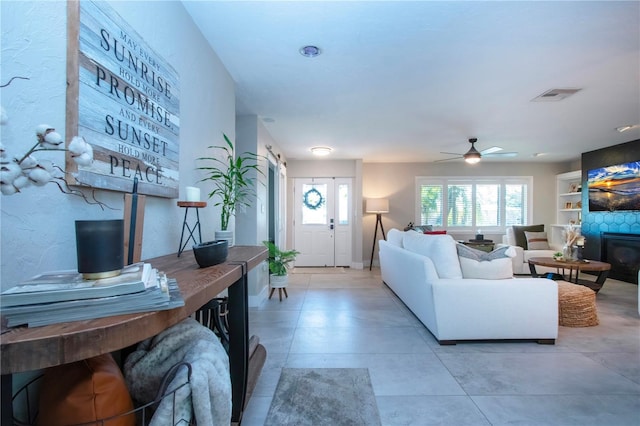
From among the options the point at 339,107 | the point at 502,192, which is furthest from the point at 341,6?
the point at 502,192

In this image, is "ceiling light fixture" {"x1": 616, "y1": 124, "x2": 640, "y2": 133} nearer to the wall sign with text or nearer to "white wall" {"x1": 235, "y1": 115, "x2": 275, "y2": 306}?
Result: "white wall" {"x1": 235, "y1": 115, "x2": 275, "y2": 306}

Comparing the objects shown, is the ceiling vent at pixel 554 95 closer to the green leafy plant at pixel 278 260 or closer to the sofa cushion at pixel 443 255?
the sofa cushion at pixel 443 255

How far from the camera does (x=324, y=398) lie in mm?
1898

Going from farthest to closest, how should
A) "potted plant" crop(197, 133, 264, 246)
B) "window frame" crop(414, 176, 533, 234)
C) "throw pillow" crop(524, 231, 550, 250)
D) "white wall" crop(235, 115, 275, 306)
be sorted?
"window frame" crop(414, 176, 533, 234) < "throw pillow" crop(524, 231, 550, 250) < "white wall" crop(235, 115, 275, 306) < "potted plant" crop(197, 133, 264, 246)

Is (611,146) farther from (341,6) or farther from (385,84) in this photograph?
(341,6)

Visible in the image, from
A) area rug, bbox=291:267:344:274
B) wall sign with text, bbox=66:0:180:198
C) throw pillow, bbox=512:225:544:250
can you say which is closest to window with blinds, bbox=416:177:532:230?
throw pillow, bbox=512:225:544:250

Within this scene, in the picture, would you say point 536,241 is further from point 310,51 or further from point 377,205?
point 310,51

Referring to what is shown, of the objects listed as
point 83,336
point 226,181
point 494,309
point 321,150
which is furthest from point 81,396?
point 321,150

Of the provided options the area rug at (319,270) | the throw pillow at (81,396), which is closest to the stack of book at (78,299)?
the throw pillow at (81,396)

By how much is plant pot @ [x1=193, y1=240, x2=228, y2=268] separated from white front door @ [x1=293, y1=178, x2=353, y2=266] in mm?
5669

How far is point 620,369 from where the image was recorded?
7.44 ft

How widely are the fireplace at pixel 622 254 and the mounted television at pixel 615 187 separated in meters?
0.51

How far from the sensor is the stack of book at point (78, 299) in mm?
579

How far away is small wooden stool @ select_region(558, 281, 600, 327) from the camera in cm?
312
